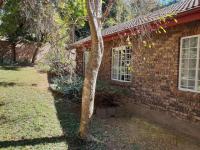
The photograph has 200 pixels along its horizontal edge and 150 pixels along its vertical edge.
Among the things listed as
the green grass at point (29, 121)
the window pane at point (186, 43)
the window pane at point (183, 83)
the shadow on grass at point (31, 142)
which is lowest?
the shadow on grass at point (31, 142)

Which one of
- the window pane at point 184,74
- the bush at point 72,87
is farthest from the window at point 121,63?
the window pane at point 184,74

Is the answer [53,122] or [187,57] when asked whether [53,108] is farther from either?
[187,57]

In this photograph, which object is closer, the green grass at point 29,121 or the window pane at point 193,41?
the green grass at point 29,121

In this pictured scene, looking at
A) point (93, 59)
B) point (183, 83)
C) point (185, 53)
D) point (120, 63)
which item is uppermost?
point (185, 53)

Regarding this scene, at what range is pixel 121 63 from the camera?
41.1 feet

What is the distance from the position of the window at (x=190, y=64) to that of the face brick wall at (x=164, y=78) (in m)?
0.16

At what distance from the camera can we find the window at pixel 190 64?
Result: 7.88 meters

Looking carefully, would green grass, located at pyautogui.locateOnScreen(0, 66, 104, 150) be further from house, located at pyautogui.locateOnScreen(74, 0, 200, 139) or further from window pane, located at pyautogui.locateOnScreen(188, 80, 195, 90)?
window pane, located at pyautogui.locateOnScreen(188, 80, 195, 90)

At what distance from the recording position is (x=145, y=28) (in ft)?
25.3

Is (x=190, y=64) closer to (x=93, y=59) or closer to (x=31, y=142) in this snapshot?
(x=93, y=59)

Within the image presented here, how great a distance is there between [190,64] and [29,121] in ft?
16.7

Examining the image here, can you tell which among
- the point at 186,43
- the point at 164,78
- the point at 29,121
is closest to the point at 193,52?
the point at 186,43

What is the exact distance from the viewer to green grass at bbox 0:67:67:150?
6.88m

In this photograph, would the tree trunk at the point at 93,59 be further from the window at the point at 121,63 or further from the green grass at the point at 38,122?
the window at the point at 121,63
